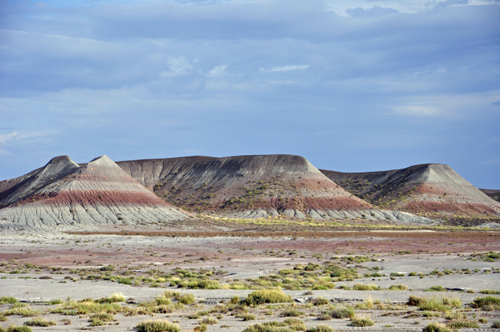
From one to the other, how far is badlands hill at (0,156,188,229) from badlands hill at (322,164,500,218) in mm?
60552

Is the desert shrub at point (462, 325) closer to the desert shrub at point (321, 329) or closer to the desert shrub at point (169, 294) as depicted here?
the desert shrub at point (321, 329)

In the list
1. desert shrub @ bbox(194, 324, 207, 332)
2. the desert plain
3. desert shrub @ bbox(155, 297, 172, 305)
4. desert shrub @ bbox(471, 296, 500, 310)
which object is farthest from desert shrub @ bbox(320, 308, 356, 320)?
desert shrub @ bbox(155, 297, 172, 305)

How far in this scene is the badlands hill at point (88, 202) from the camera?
7812 centimetres

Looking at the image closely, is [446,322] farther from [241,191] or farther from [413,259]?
[241,191]

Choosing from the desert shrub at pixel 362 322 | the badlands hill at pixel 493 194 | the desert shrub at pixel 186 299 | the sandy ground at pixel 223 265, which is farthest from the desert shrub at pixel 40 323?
the badlands hill at pixel 493 194

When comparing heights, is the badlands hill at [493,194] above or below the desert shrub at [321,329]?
above

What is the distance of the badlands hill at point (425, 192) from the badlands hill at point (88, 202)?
60552 millimetres

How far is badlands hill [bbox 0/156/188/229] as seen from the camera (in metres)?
78.1

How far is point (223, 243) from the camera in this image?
55.0 m

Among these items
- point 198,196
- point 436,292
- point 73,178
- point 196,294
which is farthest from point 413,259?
point 198,196

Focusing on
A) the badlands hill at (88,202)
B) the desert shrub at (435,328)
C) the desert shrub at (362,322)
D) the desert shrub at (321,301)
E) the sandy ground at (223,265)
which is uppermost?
the badlands hill at (88,202)

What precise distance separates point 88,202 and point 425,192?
83.4 meters

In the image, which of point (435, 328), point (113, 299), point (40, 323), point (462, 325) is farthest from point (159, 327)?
point (462, 325)

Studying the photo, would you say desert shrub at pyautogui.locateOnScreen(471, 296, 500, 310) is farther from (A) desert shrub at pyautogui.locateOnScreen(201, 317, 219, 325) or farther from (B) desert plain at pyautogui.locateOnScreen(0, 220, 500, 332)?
(A) desert shrub at pyautogui.locateOnScreen(201, 317, 219, 325)
